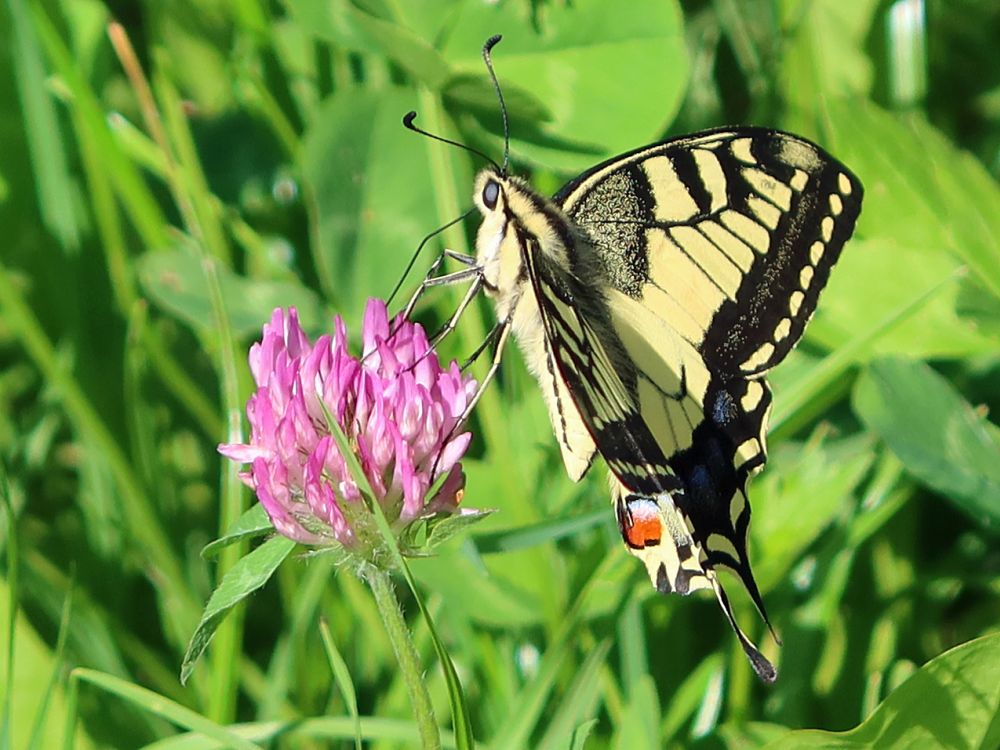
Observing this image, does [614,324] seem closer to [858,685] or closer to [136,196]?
[858,685]

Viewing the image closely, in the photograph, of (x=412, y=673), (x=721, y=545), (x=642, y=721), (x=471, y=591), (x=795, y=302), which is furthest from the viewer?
(x=795, y=302)

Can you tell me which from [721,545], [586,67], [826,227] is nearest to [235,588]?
[721,545]

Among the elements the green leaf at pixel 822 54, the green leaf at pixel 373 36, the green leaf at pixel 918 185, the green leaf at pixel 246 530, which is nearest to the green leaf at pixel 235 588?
the green leaf at pixel 246 530

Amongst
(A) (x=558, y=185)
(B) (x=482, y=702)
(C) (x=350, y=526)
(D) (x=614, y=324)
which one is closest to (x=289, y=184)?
(A) (x=558, y=185)

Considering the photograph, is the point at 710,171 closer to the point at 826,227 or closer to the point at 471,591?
the point at 826,227

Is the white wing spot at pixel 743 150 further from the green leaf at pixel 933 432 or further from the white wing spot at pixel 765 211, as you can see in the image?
the green leaf at pixel 933 432
